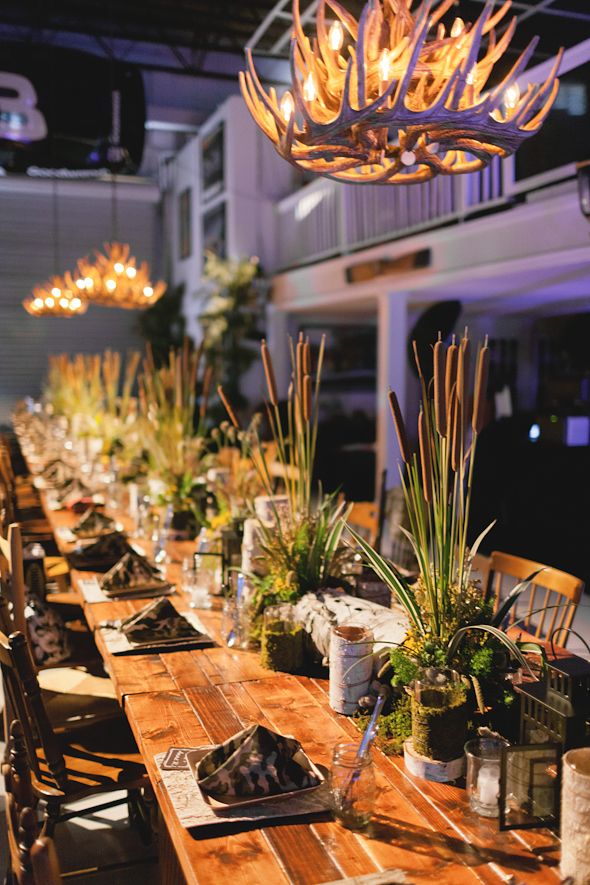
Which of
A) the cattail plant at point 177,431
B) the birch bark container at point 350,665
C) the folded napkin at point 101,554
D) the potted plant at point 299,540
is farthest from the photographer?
the cattail plant at point 177,431

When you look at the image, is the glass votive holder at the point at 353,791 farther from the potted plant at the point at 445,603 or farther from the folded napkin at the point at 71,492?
the folded napkin at the point at 71,492

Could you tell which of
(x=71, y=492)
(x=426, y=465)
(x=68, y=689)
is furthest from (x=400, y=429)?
(x=71, y=492)

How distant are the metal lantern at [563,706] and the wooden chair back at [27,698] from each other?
3.76ft

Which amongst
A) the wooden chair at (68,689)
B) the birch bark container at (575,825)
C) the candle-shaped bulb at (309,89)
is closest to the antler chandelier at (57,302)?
the wooden chair at (68,689)

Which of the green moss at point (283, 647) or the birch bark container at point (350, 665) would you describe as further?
the green moss at point (283, 647)

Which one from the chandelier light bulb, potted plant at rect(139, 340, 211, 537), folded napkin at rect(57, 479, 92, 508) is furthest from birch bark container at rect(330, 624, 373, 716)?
folded napkin at rect(57, 479, 92, 508)

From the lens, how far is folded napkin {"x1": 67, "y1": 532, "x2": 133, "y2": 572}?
3.36 m

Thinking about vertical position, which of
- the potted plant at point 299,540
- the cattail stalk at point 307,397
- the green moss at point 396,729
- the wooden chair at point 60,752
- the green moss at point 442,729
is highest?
the cattail stalk at point 307,397

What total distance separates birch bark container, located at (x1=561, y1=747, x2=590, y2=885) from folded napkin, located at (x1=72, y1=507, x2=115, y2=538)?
9.18ft

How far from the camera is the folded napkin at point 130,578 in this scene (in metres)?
2.96

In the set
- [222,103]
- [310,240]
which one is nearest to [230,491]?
[310,240]

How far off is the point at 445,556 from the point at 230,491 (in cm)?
176

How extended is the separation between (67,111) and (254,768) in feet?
23.5

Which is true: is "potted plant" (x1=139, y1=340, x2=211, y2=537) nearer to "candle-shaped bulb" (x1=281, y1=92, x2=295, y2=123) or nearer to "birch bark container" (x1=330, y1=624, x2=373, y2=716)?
"candle-shaped bulb" (x1=281, y1=92, x2=295, y2=123)
